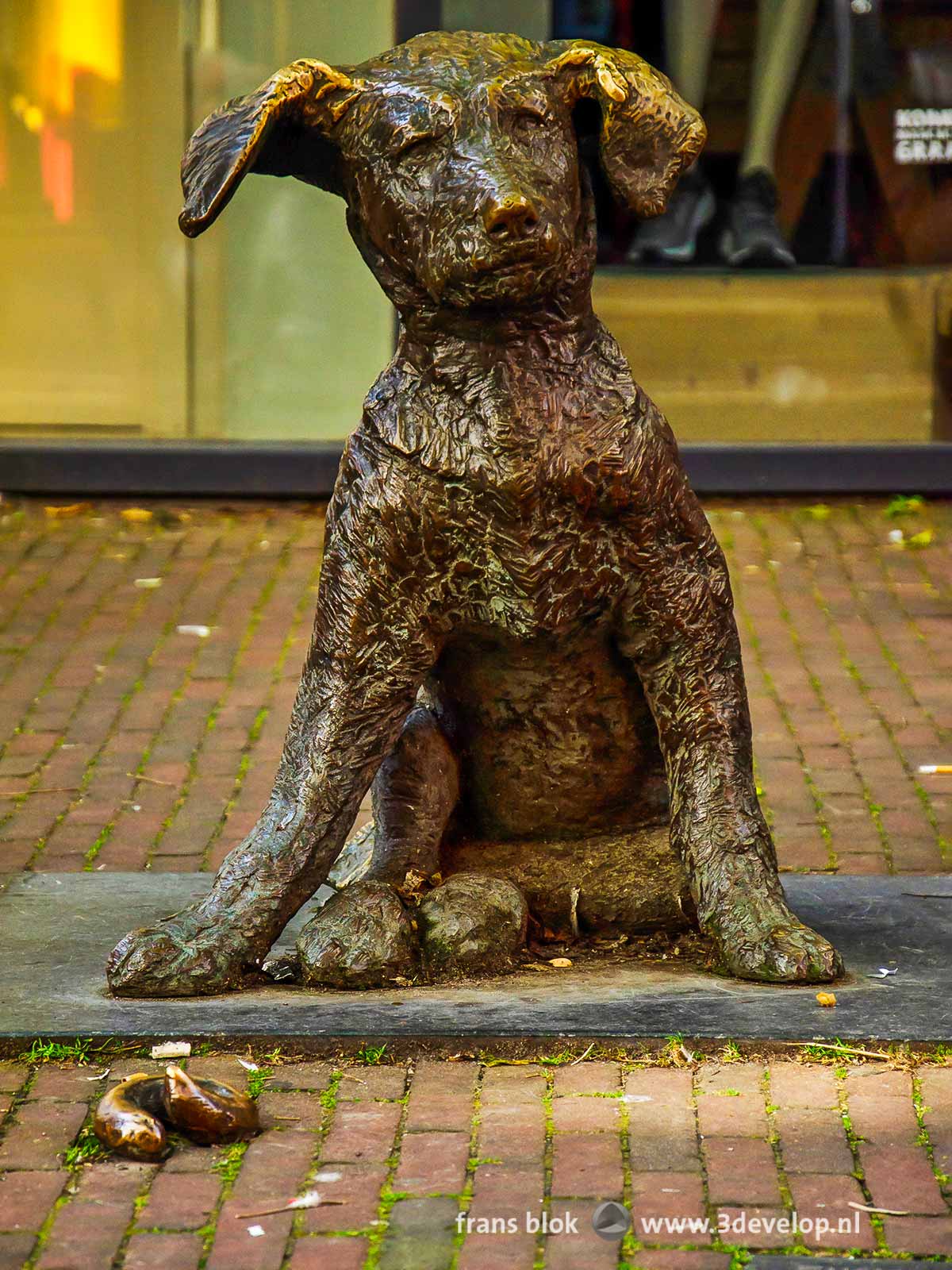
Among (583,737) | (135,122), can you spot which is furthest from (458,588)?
(135,122)

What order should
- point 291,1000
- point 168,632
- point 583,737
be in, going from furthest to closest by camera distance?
1. point 168,632
2. point 583,737
3. point 291,1000

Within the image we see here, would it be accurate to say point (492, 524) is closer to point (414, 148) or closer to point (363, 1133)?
point (414, 148)

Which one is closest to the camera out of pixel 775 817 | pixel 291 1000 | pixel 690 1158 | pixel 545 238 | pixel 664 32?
pixel 690 1158

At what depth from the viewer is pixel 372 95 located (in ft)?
13.7

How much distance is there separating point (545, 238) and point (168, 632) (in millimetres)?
5116

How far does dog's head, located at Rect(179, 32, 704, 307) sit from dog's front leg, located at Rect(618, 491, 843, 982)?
75cm

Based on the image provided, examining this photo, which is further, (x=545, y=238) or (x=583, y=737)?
(x=583, y=737)

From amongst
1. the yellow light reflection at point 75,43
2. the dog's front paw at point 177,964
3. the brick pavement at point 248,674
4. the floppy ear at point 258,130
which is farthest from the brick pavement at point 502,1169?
the yellow light reflection at point 75,43

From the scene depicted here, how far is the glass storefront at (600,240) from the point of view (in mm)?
11125

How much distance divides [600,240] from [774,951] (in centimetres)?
744

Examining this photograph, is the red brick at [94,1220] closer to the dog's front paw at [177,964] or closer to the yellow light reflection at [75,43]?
the dog's front paw at [177,964]

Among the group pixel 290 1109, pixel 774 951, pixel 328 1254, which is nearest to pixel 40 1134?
pixel 290 1109

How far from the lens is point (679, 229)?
11391 mm

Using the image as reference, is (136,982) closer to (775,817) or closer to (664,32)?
(775,817)
